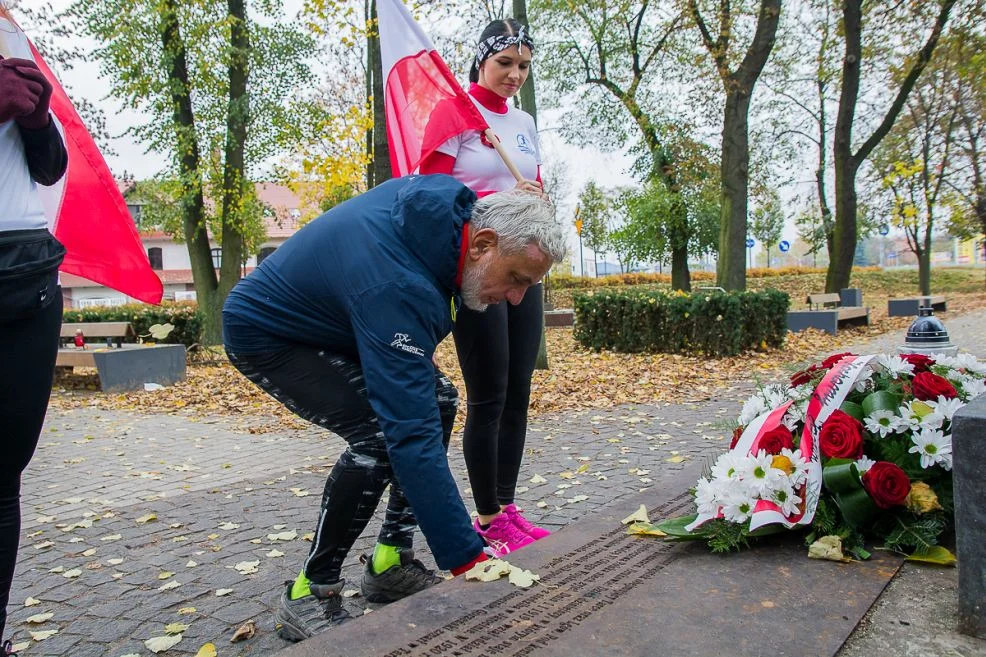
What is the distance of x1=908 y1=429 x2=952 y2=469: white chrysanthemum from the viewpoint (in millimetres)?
2051

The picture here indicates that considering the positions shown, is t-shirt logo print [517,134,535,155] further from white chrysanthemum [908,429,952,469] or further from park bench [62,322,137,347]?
park bench [62,322,137,347]

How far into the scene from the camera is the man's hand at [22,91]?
1885 millimetres

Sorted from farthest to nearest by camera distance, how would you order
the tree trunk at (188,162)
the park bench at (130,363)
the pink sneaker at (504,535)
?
1. the tree trunk at (188,162)
2. the park bench at (130,363)
3. the pink sneaker at (504,535)

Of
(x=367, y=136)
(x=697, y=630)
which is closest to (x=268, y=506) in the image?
(x=697, y=630)

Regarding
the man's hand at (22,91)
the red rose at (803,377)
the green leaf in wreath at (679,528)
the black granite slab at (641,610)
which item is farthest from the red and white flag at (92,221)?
the red rose at (803,377)

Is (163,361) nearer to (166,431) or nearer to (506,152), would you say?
(166,431)

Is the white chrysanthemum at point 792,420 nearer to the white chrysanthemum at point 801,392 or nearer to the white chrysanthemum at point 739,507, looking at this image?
the white chrysanthemum at point 801,392

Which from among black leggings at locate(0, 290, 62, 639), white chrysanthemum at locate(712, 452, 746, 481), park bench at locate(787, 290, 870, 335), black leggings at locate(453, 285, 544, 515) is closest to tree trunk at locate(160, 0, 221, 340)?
park bench at locate(787, 290, 870, 335)

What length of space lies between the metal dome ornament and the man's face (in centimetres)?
182

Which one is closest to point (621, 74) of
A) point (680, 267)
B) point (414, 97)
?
point (680, 267)

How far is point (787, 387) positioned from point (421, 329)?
141 centimetres

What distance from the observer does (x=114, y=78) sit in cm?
1564

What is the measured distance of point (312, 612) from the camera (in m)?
2.25

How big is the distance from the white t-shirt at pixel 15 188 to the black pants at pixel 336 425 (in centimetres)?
62
